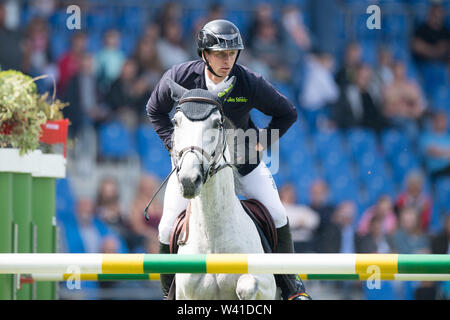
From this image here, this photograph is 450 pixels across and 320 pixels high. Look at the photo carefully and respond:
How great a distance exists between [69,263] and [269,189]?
1.74 meters

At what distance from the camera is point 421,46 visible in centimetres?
1366

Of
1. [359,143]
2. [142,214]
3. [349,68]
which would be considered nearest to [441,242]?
[359,143]

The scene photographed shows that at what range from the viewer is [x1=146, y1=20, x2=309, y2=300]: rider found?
16.8 feet

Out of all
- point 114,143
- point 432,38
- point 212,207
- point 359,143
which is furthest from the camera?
point 432,38

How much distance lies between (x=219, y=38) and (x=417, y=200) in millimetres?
6863

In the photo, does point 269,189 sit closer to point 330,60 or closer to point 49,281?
point 49,281

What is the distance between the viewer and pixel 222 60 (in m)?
5.10

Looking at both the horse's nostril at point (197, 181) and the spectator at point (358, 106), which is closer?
the horse's nostril at point (197, 181)

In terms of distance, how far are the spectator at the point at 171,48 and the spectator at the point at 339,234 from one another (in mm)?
Result: 3667

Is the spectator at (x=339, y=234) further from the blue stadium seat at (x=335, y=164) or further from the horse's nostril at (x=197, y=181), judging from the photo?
the horse's nostril at (x=197, y=181)

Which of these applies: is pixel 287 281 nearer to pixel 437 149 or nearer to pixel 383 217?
pixel 383 217

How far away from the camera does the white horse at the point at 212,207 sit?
4.40 meters

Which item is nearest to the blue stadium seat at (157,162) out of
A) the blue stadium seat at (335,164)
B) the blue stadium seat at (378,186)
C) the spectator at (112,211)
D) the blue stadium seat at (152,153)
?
the blue stadium seat at (152,153)
